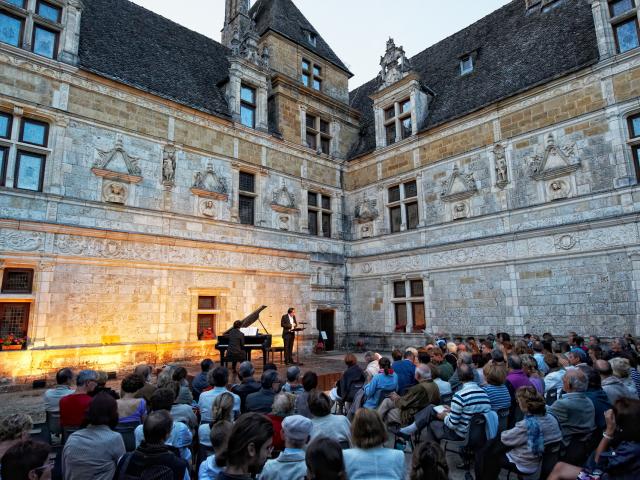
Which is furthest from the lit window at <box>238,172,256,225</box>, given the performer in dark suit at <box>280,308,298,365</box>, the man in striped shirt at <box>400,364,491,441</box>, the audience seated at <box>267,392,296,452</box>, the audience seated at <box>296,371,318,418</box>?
the audience seated at <box>267,392,296,452</box>

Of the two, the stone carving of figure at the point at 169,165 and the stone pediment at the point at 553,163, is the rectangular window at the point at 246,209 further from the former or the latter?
the stone pediment at the point at 553,163

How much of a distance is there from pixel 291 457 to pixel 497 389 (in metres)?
2.69

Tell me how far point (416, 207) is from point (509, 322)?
4.93 meters

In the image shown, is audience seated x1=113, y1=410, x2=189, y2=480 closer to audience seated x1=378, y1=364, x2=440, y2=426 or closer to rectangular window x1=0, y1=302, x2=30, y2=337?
audience seated x1=378, y1=364, x2=440, y2=426

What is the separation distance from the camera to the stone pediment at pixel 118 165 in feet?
33.8

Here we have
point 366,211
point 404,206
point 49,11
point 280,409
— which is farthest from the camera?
point 366,211

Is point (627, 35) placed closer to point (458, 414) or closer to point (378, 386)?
point (378, 386)

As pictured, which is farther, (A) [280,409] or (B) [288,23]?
(B) [288,23]

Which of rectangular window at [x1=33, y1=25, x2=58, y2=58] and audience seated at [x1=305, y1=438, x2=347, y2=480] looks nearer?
audience seated at [x1=305, y1=438, x2=347, y2=480]

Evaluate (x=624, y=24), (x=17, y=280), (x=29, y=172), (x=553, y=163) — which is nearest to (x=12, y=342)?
(x=17, y=280)

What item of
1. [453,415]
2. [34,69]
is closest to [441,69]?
[34,69]

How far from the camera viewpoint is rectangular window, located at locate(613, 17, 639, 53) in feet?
33.0

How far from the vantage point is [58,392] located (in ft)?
14.9

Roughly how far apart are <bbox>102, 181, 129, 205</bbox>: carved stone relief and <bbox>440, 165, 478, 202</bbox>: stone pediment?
956cm
